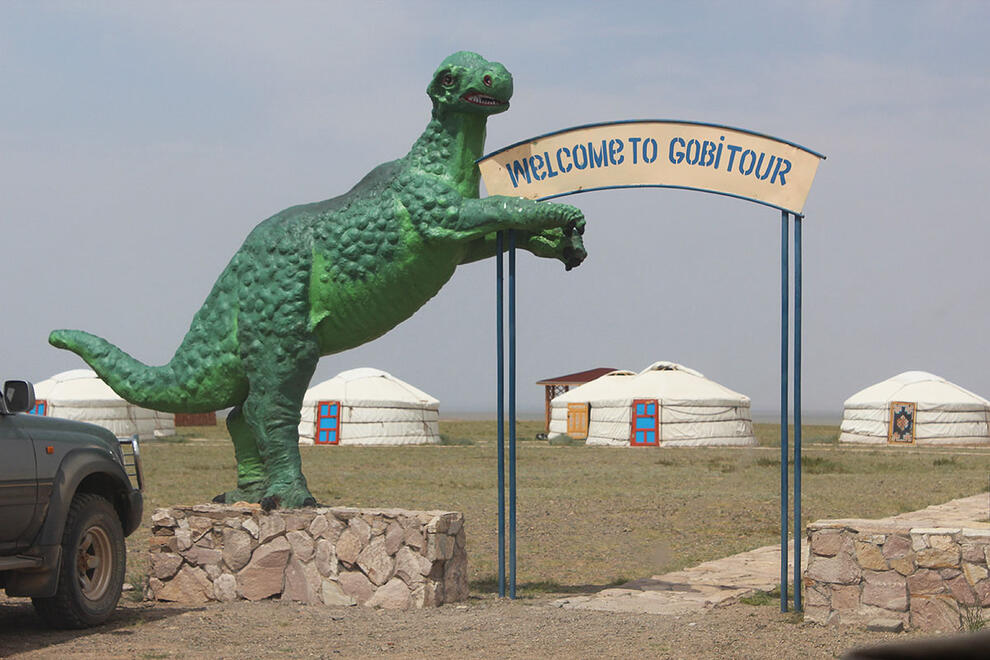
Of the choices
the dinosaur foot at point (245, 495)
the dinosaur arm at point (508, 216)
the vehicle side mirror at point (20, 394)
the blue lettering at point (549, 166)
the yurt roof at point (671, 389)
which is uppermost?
the blue lettering at point (549, 166)

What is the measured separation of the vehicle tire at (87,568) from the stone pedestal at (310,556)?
0.77m

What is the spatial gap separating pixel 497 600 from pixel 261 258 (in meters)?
2.75

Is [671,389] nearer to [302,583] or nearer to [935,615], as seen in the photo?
[302,583]

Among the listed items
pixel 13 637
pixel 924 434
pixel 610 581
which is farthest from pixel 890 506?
pixel 924 434

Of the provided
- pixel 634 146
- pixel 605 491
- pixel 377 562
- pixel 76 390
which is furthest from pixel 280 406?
pixel 76 390

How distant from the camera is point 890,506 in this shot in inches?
589

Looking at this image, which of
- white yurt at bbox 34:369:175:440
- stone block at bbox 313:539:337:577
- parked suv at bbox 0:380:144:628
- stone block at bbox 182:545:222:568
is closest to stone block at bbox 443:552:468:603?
stone block at bbox 313:539:337:577

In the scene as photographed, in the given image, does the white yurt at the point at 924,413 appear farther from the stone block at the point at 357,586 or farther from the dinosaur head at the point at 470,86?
the stone block at the point at 357,586

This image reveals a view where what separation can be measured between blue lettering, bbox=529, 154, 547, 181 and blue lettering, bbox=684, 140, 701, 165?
3.06 feet

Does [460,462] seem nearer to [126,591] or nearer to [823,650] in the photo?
[126,591]

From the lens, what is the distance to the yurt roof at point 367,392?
3153 cm

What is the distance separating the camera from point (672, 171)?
705 centimetres

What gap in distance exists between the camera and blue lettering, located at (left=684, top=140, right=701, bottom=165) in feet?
23.0

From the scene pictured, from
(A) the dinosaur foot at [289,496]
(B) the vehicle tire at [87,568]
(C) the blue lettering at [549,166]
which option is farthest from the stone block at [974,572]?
(B) the vehicle tire at [87,568]
